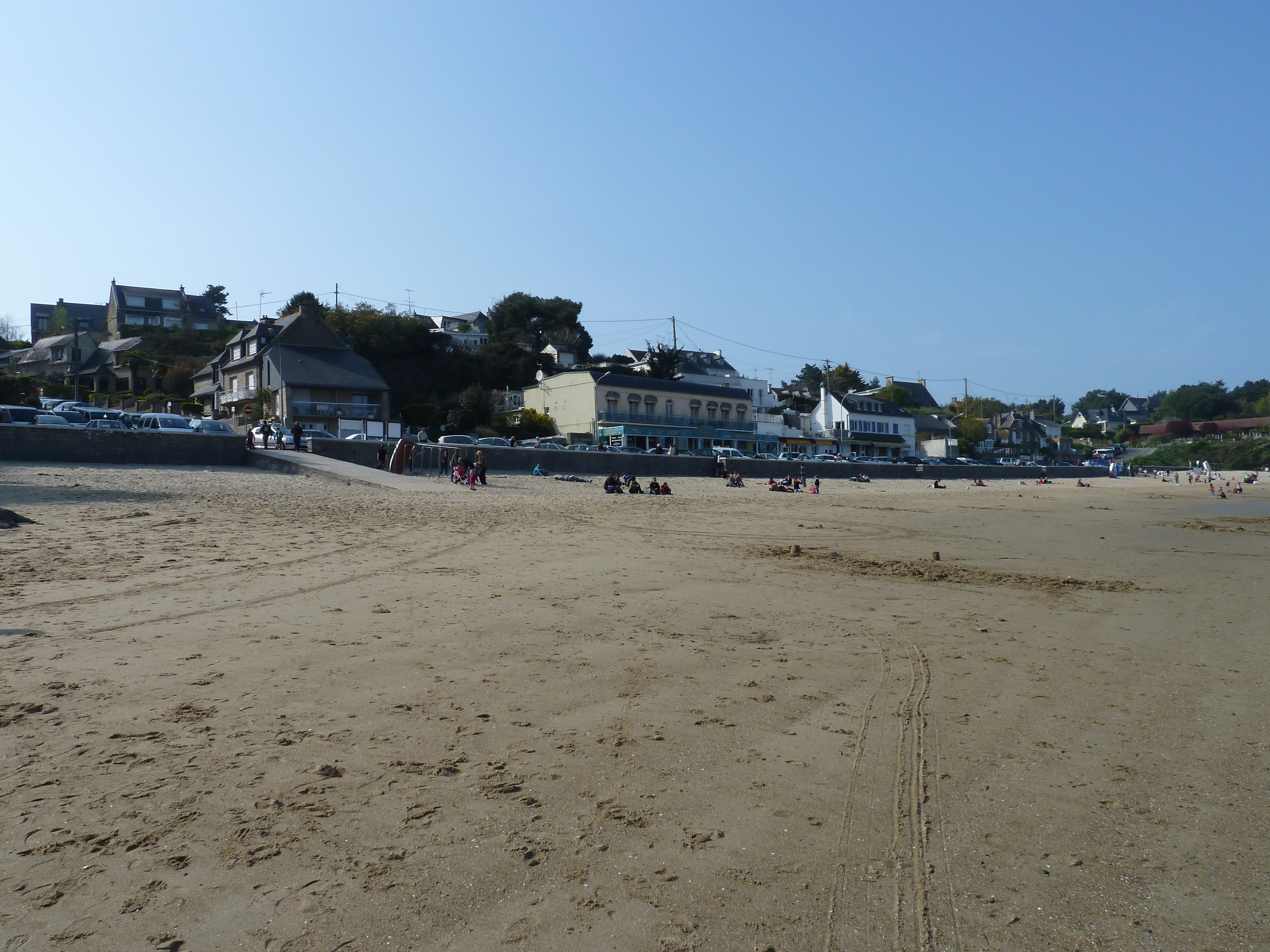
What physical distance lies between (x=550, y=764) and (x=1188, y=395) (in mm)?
159828

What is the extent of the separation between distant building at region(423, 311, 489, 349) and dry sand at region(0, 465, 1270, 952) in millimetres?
89051

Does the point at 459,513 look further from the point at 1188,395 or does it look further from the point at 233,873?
the point at 1188,395

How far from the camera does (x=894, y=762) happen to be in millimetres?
4336

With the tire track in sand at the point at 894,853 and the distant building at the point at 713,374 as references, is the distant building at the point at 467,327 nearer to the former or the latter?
the distant building at the point at 713,374

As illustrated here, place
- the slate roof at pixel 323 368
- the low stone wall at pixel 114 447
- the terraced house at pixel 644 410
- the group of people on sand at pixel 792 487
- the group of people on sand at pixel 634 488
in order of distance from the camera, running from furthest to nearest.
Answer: the terraced house at pixel 644 410, the slate roof at pixel 323 368, the group of people on sand at pixel 792 487, the group of people on sand at pixel 634 488, the low stone wall at pixel 114 447

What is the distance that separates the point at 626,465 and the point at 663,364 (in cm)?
4474

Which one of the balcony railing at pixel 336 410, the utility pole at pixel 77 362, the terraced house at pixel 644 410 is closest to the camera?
the balcony railing at pixel 336 410

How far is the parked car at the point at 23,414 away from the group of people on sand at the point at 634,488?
77.0 feet

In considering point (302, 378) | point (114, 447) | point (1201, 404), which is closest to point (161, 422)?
point (114, 447)

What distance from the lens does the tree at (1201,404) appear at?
12950 cm

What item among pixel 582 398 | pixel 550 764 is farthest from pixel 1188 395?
pixel 550 764

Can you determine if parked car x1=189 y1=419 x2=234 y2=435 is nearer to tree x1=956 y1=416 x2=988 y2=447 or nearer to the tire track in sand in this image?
the tire track in sand

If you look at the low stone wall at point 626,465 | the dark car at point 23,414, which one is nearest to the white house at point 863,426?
the low stone wall at point 626,465

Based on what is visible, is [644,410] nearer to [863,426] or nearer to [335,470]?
[863,426]
